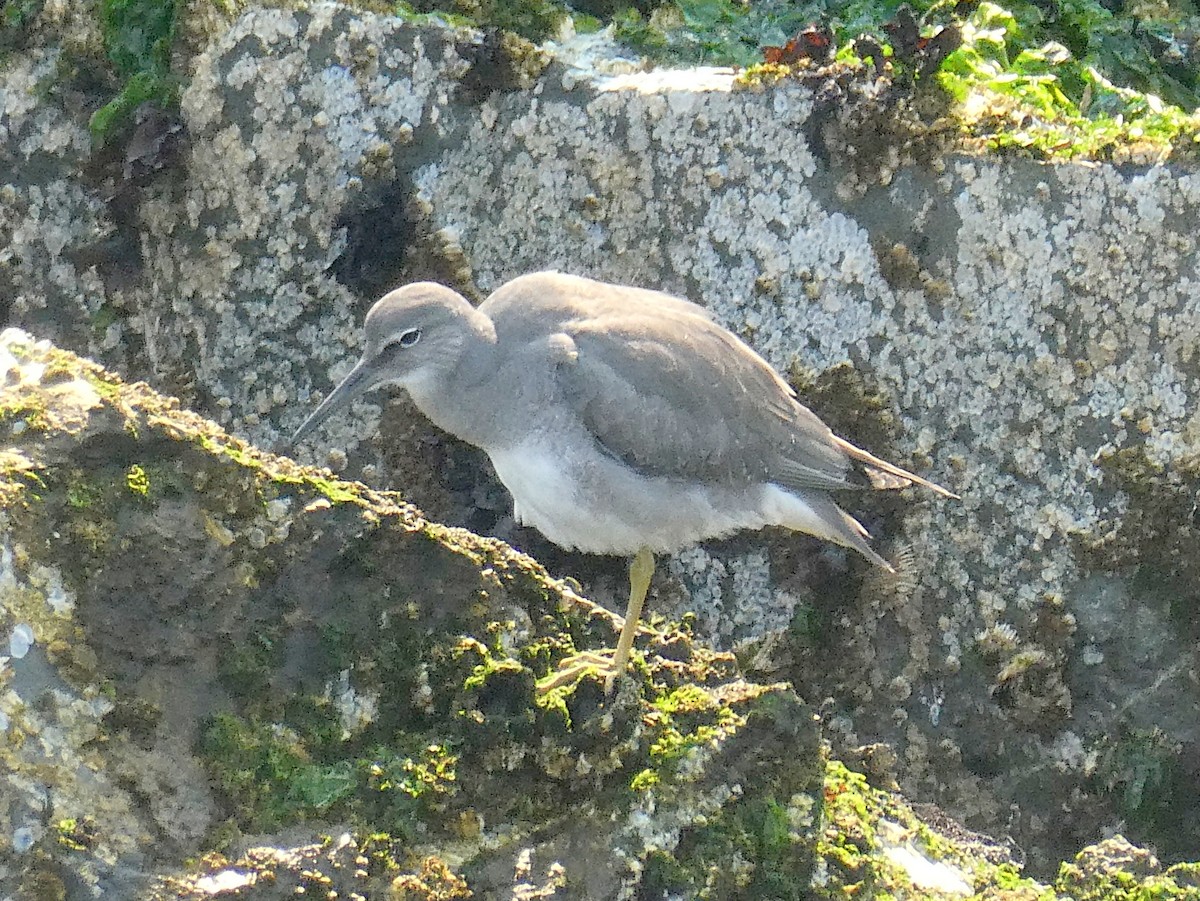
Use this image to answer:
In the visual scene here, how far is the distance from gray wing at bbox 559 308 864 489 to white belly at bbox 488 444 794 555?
74 millimetres

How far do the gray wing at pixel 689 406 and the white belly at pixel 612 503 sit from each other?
0.07 m

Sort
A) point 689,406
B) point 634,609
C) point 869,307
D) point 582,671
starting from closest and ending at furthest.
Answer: point 582,671, point 634,609, point 689,406, point 869,307

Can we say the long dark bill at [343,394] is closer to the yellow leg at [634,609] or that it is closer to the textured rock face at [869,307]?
the textured rock face at [869,307]

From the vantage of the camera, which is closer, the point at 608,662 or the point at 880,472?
the point at 608,662

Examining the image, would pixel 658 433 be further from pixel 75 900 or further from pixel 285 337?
pixel 75 900

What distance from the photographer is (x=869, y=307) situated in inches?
220

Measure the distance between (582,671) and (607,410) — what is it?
101 cm

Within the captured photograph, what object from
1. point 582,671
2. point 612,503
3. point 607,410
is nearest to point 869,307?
point 607,410

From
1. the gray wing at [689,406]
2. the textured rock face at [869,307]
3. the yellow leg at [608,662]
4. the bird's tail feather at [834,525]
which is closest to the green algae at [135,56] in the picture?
the textured rock face at [869,307]

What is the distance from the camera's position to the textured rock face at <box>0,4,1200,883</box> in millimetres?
5559

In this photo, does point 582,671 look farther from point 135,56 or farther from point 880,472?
point 135,56

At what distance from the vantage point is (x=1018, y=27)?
269 inches

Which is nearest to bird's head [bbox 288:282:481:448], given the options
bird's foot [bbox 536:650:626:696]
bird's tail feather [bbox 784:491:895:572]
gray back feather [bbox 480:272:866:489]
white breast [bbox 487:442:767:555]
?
gray back feather [bbox 480:272:866:489]

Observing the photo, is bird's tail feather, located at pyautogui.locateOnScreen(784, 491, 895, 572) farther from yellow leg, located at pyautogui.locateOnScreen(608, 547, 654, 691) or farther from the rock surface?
the rock surface
